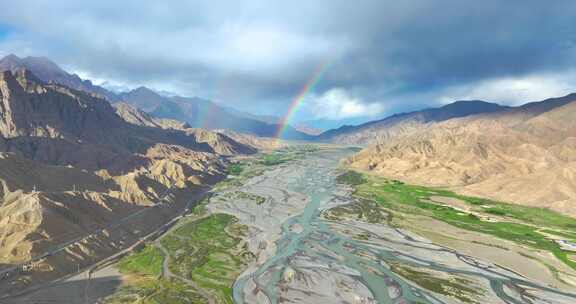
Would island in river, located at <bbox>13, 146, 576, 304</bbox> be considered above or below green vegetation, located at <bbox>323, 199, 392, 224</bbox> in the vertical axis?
below

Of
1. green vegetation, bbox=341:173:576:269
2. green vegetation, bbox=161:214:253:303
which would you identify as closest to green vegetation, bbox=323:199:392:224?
green vegetation, bbox=341:173:576:269

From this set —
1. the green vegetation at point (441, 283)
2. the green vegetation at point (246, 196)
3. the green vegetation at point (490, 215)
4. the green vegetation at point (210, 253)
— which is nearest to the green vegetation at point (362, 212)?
the green vegetation at point (490, 215)

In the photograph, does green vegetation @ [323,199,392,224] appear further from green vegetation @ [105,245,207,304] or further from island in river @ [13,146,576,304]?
green vegetation @ [105,245,207,304]

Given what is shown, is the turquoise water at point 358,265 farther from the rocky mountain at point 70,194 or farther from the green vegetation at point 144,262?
the rocky mountain at point 70,194

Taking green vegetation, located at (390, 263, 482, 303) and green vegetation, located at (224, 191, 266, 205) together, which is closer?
green vegetation, located at (390, 263, 482, 303)

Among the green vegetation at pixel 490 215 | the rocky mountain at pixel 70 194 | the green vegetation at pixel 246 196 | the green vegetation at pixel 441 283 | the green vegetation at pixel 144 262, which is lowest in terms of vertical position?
the green vegetation at pixel 441 283

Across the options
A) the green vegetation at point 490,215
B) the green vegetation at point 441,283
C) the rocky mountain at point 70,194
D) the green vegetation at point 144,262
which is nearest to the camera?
the green vegetation at point 441,283

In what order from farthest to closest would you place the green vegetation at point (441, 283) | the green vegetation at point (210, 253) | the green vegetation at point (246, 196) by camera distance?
1. the green vegetation at point (246, 196)
2. the green vegetation at point (210, 253)
3. the green vegetation at point (441, 283)

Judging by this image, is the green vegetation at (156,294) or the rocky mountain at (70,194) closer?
the green vegetation at (156,294)
